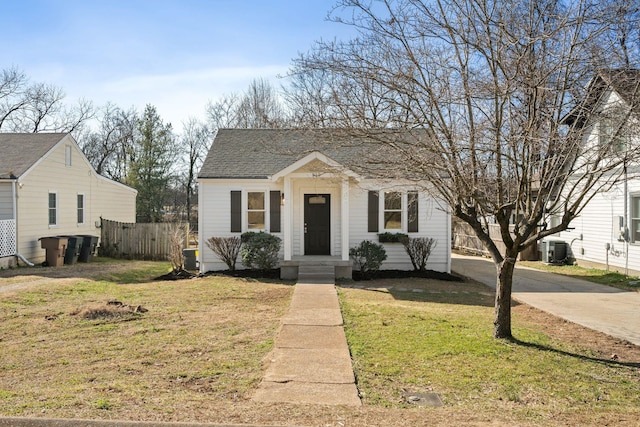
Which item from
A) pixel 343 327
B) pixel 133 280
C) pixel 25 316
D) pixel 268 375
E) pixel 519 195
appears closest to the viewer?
pixel 268 375

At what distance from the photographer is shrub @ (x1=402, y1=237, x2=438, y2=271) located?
51.6 ft

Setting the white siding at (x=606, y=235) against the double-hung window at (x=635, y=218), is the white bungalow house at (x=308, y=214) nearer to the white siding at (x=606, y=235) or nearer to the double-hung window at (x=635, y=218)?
the white siding at (x=606, y=235)

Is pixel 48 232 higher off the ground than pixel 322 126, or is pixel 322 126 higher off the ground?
pixel 322 126

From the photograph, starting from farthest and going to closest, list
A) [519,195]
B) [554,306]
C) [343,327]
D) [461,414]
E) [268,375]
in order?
[554,306], [343,327], [519,195], [268,375], [461,414]

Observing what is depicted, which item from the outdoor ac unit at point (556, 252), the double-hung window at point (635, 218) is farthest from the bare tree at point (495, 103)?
the outdoor ac unit at point (556, 252)

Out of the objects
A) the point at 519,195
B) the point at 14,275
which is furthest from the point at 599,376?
the point at 14,275

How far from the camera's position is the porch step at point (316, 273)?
14367mm

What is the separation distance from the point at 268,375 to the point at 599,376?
371 centimetres

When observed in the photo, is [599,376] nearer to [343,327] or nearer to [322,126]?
[343,327]

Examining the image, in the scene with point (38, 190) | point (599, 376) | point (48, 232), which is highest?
point (38, 190)

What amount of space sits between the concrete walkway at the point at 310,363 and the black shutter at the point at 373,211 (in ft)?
21.1

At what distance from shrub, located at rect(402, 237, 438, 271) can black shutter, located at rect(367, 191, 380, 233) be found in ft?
3.20

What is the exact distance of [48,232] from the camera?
65.0 ft

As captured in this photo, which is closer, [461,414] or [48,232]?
[461,414]
